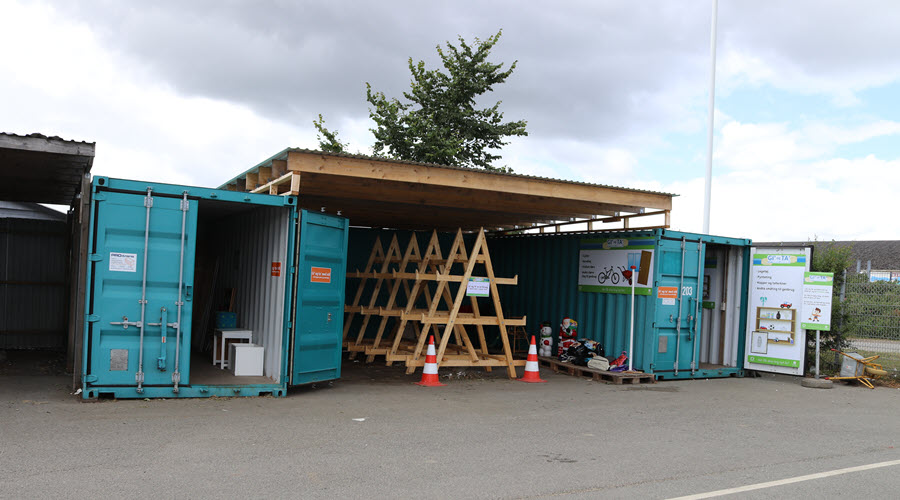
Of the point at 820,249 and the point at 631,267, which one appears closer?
the point at 631,267

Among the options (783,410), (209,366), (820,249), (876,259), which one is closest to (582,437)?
(783,410)

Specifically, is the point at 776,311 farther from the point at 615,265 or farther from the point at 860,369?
the point at 615,265

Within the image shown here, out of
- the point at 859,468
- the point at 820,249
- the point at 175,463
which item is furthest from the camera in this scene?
Result: the point at 820,249

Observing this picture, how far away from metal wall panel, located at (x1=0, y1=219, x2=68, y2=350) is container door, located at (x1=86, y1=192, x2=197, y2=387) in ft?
22.7

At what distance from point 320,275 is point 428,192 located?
2.41 metres

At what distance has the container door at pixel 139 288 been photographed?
8719mm

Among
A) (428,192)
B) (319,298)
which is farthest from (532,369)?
(319,298)

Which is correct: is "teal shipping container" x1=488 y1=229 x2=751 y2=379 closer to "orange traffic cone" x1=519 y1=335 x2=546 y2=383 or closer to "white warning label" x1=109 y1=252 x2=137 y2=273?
"orange traffic cone" x1=519 y1=335 x2=546 y2=383

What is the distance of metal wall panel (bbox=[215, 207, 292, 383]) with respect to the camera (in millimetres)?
9944

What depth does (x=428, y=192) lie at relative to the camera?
37.9 feet

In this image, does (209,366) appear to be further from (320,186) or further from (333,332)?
(320,186)

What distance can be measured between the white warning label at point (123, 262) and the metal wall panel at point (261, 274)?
Result: 6.40ft

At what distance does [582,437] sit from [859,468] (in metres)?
2.73

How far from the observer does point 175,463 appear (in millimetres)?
6082
